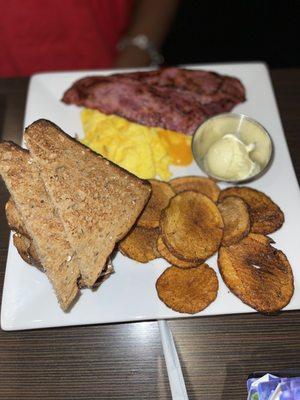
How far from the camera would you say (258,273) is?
1575 millimetres

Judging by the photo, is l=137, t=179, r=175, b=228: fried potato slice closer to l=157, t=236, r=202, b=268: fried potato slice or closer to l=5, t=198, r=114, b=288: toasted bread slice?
l=157, t=236, r=202, b=268: fried potato slice

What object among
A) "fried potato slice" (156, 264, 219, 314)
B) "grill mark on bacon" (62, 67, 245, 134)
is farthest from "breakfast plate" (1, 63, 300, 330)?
"grill mark on bacon" (62, 67, 245, 134)

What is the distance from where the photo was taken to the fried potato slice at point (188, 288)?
60.6 inches

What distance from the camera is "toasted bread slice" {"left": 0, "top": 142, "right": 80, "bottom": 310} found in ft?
4.81

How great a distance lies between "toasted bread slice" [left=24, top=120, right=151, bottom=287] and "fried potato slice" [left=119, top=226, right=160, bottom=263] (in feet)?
0.26

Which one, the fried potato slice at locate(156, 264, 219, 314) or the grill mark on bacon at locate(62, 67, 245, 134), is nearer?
the fried potato slice at locate(156, 264, 219, 314)

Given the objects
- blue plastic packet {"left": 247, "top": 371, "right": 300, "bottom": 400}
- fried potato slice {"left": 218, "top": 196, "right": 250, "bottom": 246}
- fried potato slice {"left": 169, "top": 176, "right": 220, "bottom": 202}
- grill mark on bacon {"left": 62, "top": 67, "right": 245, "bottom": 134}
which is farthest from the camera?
grill mark on bacon {"left": 62, "top": 67, "right": 245, "bottom": 134}

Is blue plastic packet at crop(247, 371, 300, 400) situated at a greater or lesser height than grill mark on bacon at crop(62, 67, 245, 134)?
lesser

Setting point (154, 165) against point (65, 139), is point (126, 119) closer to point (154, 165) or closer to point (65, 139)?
point (154, 165)

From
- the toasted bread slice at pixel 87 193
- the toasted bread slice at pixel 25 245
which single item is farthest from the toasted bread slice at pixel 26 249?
the toasted bread slice at pixel 87 193

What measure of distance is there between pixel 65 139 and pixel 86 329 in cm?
63

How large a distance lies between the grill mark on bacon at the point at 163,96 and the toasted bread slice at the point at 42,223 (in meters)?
0.55

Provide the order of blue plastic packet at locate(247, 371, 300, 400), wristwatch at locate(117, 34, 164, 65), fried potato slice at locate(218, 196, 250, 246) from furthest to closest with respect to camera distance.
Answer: wristwatch at locate(117, 34, 164, 65) < fried potato slice at locate(218, 196, 250, 246) < blue plastic packet at locate(247, 371, 300, 400)

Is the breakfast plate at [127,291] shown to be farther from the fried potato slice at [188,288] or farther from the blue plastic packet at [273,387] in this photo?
the blue plastic packet at [273,387]
